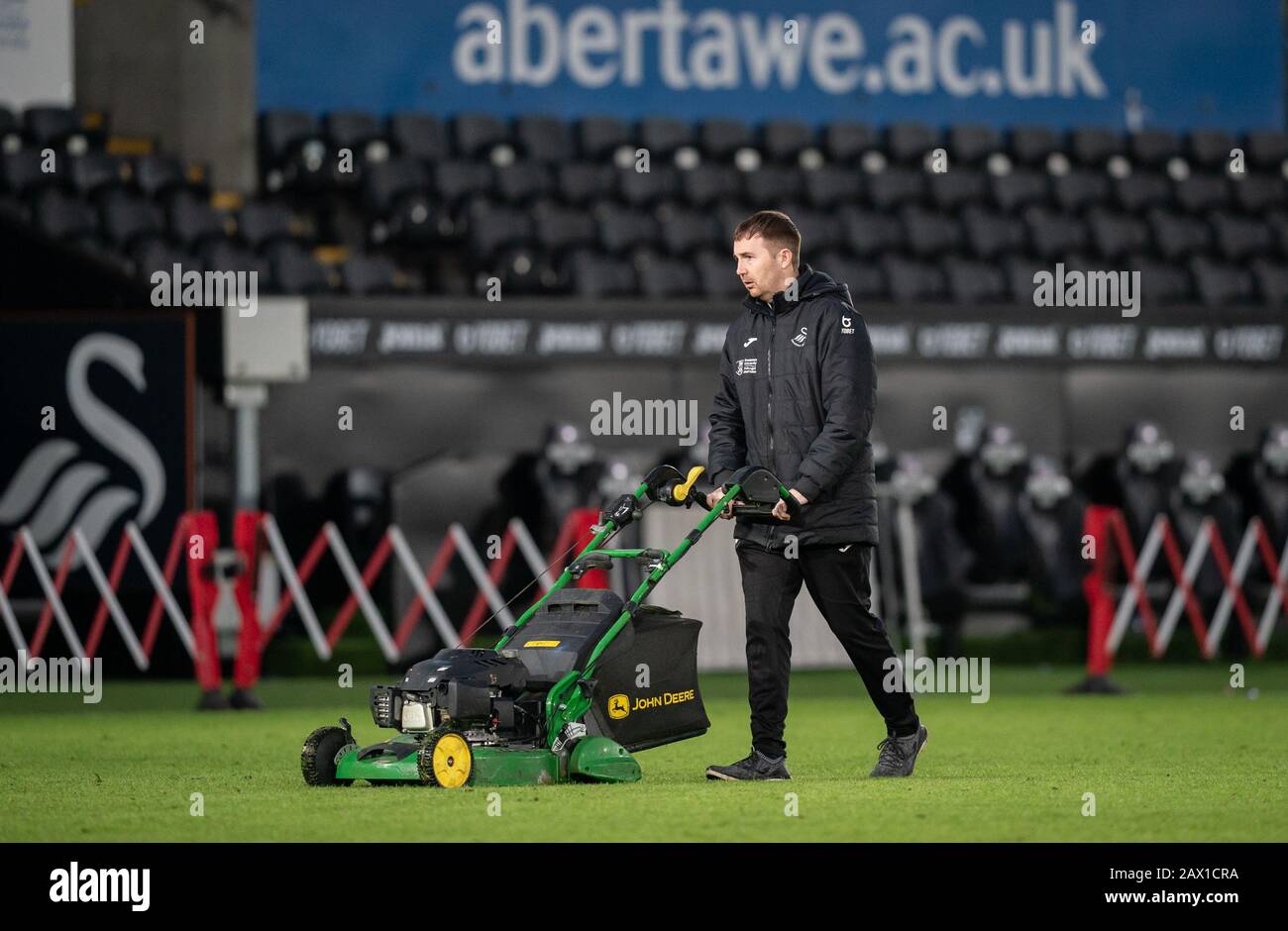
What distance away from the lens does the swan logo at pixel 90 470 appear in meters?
13.2

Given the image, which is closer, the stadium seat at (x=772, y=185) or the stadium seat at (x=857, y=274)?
the stadium seat at (x=857, y=274)

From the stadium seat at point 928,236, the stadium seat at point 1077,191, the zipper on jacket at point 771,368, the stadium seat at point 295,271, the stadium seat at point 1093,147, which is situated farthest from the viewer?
the stadium seat at point 1093,147

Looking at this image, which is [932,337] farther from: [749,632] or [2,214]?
[749,632]

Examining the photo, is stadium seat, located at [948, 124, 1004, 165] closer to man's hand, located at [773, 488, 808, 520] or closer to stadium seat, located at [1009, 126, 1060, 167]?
stadium seat, located at [1009, 126, 1060, 167]

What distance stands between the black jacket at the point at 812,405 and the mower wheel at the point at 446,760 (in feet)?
4.00

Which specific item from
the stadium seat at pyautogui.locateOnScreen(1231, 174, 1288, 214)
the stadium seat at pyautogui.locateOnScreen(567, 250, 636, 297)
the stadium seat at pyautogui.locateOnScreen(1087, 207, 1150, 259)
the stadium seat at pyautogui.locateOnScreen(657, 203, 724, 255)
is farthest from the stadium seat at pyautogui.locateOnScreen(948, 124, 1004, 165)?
the stadium seat at pyautogui.locateOnScreen(567, 250, 636, 297)

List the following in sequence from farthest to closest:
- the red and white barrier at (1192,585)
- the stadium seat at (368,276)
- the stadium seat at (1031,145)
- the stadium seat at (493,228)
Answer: the stadium seat at (1031,145), the stadium seat at (493,228), the stadium seat at (368,276), the red and white barrier at (1192,585)

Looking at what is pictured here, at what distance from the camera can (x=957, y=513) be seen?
14.8m

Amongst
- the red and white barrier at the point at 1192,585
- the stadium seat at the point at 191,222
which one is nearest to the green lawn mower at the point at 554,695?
the red and white barrier at the point at 1192,585

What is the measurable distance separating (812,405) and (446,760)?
173 cm

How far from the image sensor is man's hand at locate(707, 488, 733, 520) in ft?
22.4

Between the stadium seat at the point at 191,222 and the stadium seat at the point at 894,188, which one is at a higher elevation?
the stadium seat at the point at 894,188

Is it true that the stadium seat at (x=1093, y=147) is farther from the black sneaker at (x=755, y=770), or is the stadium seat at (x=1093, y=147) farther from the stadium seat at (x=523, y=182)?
the black sneaker at (x=755, y=770)

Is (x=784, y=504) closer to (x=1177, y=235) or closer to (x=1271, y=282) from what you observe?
(x=1271, y=282)
